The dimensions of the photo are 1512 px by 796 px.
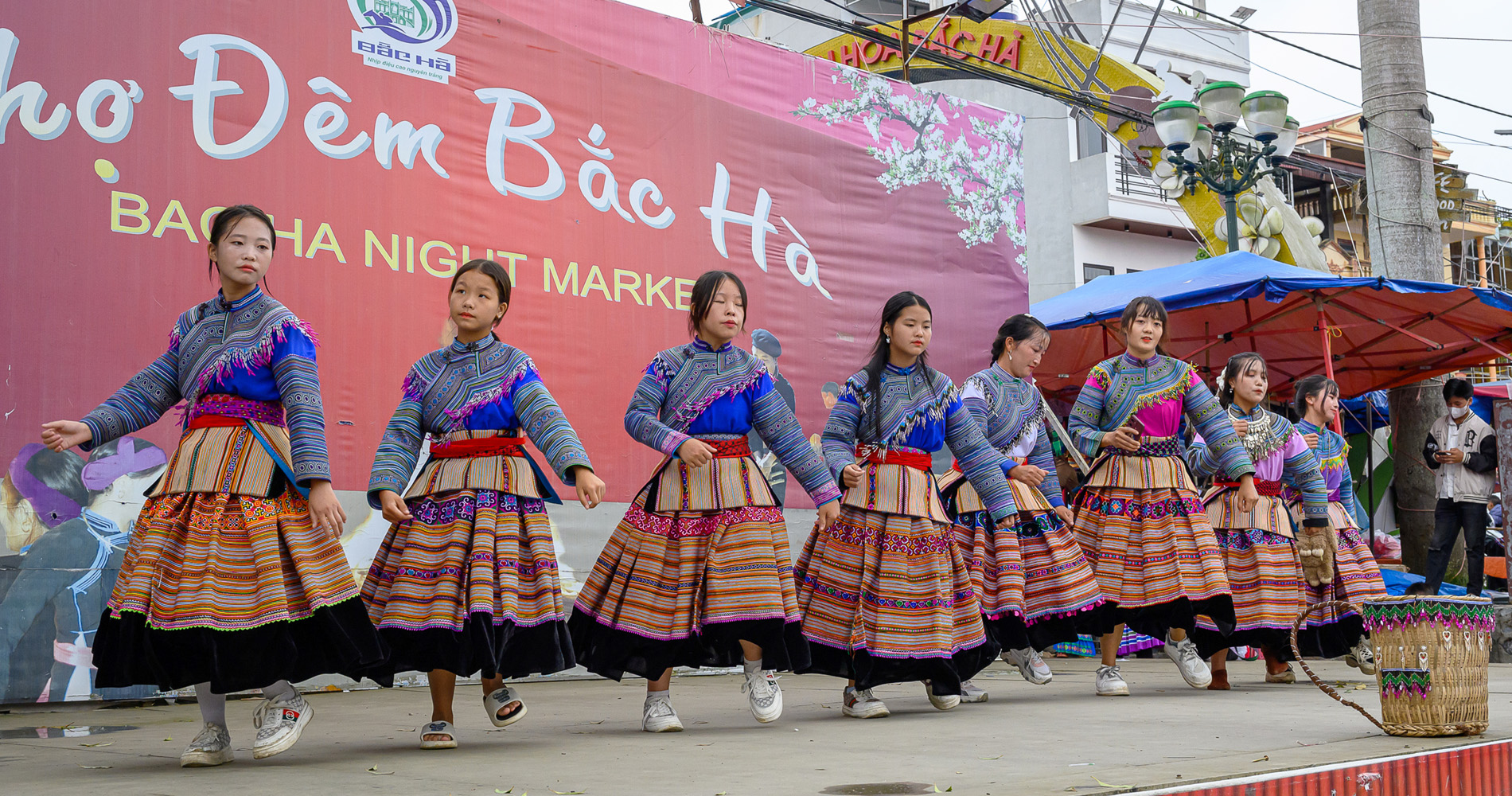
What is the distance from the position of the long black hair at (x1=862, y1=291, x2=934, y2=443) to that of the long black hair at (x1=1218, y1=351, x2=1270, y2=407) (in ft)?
6.87

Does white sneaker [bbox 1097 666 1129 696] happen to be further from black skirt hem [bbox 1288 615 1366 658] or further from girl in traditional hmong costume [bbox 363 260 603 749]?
girl in traditional hmong costume [bbox 363 260 603 749]

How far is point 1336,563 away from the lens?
643cm

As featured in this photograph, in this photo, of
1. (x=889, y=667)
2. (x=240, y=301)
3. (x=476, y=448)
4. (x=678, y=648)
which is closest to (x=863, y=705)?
(x=889, y=667)

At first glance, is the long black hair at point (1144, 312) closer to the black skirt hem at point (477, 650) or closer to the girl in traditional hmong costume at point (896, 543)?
the girl in traditional hmong costume at point (896, 543)

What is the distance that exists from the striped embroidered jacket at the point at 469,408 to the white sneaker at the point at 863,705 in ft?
4.76

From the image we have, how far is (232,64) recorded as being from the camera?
584cm

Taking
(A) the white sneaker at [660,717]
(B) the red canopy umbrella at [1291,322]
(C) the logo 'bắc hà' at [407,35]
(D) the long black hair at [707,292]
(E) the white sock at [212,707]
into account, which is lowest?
(A) the white sneaker at [660,717]

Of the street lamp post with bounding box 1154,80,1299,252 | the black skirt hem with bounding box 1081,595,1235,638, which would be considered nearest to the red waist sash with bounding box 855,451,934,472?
the black skirt hem with bounding box 1081,595,1235,638

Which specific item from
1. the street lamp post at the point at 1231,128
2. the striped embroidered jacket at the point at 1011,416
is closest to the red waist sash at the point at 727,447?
the striped embroidered jacket at the point at 1011,416

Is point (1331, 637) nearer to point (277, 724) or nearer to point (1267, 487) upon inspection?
point (1267, 487)

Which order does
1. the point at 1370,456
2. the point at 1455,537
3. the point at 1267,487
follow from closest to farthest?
the point at 1267,487, the point at 1455,537, the point at 1370,456

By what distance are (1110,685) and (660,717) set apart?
7.21 feet

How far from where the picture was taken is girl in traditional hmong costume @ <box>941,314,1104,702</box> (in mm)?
5344

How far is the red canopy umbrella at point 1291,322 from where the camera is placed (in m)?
8.79
